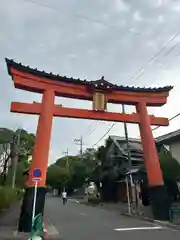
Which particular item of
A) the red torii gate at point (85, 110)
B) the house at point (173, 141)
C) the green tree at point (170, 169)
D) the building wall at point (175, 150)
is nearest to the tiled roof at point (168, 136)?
the house at point (173, 141)

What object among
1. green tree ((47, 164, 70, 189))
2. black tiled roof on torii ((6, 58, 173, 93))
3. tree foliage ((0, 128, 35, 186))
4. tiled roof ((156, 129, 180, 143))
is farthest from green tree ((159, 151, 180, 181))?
green tree ((47, 164, 70, 189))

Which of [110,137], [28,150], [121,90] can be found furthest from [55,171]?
[121,90]

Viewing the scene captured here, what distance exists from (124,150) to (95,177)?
19.7 ft

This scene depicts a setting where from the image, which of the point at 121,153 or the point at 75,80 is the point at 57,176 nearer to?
the point at 121,153

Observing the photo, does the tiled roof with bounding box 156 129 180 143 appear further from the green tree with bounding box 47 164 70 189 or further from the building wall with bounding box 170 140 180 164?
the green tree with bounding box 47 164 70 189

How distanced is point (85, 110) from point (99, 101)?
1054mm

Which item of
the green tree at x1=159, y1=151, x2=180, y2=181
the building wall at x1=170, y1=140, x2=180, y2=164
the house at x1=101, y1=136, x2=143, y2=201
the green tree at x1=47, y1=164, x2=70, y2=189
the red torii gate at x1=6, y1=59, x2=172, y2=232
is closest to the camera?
the red torii gate at x1=6, y1=59, x2=172, y2=232

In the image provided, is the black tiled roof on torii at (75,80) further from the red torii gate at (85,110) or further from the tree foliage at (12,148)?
the tree foliage at (12,148)

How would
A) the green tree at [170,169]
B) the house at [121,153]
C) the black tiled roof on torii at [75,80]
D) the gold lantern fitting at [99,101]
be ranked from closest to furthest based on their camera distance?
1. the black tiled roof on torii at [75,80]
2. the gold lantern fitting at [99,101]
3. the green tree at [170,169]
4. the house at [121,153]

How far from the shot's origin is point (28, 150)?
5359 centimetres

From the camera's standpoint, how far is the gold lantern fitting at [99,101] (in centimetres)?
2108

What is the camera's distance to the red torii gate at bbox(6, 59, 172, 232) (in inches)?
722

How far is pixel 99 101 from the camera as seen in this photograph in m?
21.1

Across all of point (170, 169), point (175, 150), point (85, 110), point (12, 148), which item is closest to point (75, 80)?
point (85, 110)
